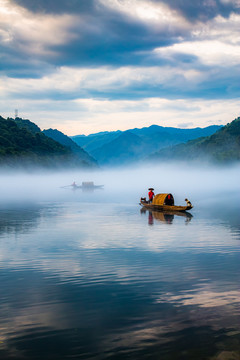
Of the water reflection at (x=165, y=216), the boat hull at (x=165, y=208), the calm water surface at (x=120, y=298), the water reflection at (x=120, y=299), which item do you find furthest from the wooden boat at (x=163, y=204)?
the water reflection at (x=120, y=299)

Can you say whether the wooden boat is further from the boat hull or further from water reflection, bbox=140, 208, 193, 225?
water reflection, bbox=140, 208, 193, 225

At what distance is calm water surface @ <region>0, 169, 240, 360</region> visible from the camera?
1345cm

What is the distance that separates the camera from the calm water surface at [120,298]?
1345 cm

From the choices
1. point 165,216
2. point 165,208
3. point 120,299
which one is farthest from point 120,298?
point 165,208

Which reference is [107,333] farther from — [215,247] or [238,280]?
[215,247]

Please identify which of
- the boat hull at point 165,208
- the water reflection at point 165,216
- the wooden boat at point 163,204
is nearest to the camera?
the water reflection at point 165,216

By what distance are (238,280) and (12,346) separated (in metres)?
12.6

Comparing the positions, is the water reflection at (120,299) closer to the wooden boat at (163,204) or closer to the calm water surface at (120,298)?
the calm water surface at (120,298)

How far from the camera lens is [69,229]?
4497 centimetres

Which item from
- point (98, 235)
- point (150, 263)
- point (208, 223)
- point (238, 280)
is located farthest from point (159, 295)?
point (208, 223)

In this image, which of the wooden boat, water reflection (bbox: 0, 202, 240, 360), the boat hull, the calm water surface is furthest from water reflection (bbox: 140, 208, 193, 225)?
water reflection (bbox: 0, 202, 240, 360)

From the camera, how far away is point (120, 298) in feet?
61.2

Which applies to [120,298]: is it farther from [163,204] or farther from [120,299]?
[163,204]

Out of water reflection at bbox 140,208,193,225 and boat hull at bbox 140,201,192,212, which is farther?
boat hull at bbox 140,201,192,212
